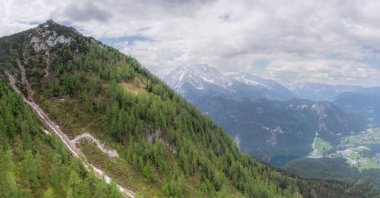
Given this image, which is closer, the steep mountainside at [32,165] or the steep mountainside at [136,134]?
the steep mountainside at [32,165]

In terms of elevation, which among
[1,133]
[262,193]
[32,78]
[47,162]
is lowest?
Result: [262,193]

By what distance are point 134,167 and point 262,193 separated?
7898 cm

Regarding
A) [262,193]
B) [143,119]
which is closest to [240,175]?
[262,193]

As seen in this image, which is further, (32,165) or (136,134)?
(136,134)

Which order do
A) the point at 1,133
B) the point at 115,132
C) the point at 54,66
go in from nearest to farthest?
the point at 1,133
the point at 115,132
the point at 54,66

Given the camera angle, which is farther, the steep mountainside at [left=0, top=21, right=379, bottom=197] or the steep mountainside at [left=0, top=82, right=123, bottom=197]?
the steep mountainside at [left=0, top=21, right=379, bottom=197]

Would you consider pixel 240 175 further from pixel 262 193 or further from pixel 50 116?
pixel 50 116

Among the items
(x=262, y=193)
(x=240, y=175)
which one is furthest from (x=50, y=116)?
(x=262, y=193)

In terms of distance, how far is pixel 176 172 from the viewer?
Answer: 14500 cm

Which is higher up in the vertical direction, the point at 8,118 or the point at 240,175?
the point at 8,118

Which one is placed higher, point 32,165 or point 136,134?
A: point 136,134

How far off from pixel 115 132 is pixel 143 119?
70.7ft

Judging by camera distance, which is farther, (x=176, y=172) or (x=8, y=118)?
(x=176, y=172)

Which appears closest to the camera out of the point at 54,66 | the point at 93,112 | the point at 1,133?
the point at 1,133
